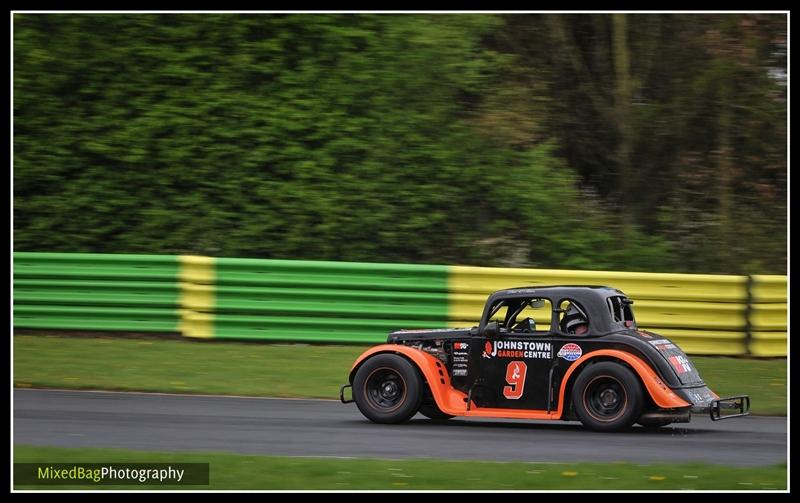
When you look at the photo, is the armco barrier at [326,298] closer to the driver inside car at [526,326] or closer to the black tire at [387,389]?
the black tire at [387,389]

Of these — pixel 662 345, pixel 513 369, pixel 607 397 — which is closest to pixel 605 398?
pixel 607 397

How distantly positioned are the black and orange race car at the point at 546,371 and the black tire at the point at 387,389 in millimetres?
11

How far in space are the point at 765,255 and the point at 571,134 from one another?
4.41 m

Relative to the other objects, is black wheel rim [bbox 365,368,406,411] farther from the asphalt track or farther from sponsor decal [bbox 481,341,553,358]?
sponsor decal [bbox 481,341,553,358]

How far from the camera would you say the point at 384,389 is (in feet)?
40.5

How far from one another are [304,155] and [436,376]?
876 cm

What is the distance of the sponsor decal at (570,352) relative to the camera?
11578 mm

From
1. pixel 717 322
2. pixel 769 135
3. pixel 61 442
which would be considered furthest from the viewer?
pixel 769 135

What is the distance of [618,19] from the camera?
2183 cm

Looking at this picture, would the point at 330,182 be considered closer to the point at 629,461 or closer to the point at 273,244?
the point at 273,244

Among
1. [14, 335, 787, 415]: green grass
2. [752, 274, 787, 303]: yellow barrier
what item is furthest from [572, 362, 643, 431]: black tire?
[752, 274, 787, 303]: yellow barrier

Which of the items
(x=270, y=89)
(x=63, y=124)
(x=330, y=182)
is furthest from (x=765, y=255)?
(x=63, y=124)

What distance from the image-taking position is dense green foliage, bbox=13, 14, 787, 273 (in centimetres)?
1998

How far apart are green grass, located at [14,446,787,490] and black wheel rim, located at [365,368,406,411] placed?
8.12 ft
